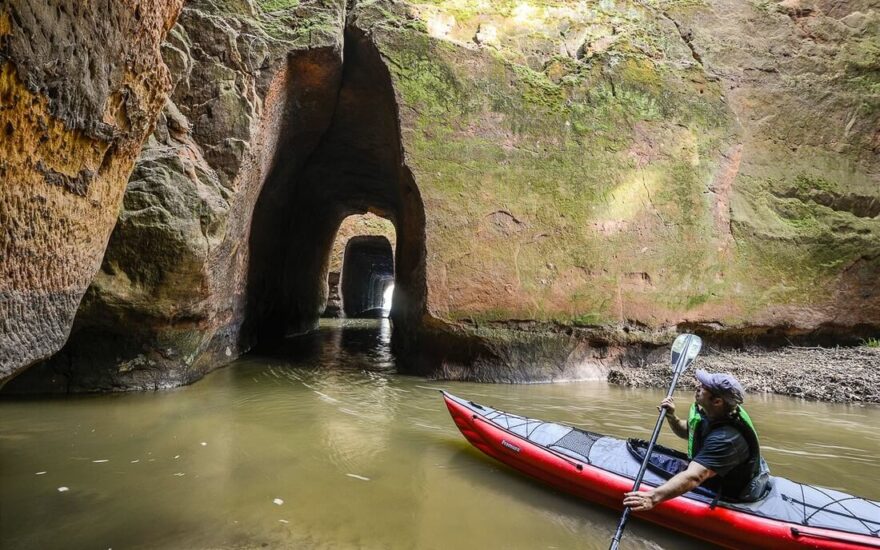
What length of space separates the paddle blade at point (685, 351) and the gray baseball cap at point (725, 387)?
4.31 feet

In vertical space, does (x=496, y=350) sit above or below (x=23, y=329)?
below

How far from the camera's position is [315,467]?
11.8ft

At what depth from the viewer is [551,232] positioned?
7145mm

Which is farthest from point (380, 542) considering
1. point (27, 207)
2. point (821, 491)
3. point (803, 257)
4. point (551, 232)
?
point (803, 257)

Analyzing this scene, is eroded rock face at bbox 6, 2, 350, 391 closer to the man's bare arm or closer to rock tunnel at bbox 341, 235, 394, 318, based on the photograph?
the man's bare arm

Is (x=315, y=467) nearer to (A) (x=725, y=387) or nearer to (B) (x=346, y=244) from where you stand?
(A) (x=725, y=387)

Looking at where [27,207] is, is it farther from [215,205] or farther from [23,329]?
[215,205]

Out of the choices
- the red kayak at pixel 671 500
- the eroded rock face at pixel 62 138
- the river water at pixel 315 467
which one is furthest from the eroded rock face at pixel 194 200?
the red kayak at pixel 671 500

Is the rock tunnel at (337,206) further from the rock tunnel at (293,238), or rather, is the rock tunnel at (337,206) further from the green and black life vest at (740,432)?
the green and black life vest at (740,432)

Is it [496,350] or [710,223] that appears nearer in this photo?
[496,350]

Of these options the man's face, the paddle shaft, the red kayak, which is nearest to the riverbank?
the paddle shaft

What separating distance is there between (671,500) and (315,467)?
2.42m

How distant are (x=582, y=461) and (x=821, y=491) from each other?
138 centimetres

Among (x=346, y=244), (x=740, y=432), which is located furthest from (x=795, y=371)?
(x=346, y=244)
